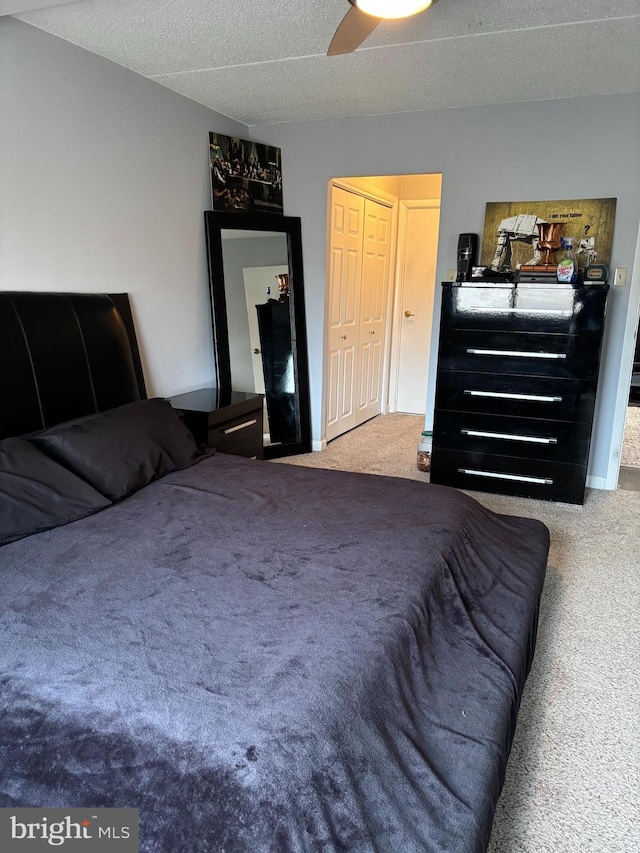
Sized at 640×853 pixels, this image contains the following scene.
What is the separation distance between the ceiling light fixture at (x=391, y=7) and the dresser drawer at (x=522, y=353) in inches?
74.4

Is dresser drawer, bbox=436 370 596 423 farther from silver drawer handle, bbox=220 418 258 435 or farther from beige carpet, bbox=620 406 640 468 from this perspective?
silver drawer handle, bbox=220 418 258 435

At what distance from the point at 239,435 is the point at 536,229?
7.63 ft

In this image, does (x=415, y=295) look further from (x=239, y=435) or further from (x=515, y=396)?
(x=239, y=435)

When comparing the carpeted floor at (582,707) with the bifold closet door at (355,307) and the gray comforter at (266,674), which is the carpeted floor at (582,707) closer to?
the gray comforter at (266,674)

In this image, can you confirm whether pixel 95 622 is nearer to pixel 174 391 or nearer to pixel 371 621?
pixel 371 621

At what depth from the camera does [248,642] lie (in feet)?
4.52

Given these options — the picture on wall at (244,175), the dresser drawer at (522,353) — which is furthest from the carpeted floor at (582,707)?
the picture on wall at (244,175)

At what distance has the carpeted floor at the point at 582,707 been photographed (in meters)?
1.49

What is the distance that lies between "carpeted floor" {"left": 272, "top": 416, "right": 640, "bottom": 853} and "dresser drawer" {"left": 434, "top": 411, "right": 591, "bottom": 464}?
374mm

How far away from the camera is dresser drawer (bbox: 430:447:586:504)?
11.9ft

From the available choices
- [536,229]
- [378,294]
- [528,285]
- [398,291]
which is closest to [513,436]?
[528,285]

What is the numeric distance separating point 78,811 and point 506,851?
1.00 m

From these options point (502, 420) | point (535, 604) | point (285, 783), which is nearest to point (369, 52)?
point (502, 420)

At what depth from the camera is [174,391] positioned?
3869 mm
